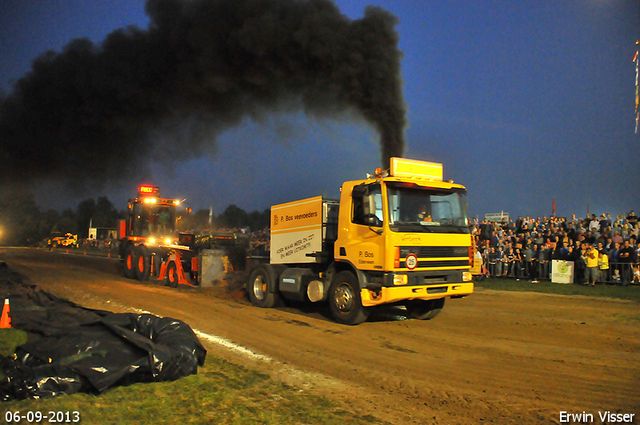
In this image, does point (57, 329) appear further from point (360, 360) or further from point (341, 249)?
point (341, 249)

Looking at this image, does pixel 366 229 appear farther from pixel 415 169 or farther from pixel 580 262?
pixel 580 262

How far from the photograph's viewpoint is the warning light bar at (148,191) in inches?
680

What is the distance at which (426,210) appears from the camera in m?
8.48

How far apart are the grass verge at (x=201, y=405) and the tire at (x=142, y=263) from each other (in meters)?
12.7

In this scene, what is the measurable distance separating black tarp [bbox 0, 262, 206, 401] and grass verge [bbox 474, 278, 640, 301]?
12.0 meters

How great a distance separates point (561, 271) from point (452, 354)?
11112mm

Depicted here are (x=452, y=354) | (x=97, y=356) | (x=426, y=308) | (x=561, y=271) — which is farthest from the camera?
(x=561, y=271)

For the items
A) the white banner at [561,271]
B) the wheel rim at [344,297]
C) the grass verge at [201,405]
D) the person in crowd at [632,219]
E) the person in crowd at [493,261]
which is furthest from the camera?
the person in crowd at [493,261]

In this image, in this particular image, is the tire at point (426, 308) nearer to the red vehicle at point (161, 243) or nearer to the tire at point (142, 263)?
the red vehicle at point (161, 243)

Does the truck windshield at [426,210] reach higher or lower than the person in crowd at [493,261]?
higher

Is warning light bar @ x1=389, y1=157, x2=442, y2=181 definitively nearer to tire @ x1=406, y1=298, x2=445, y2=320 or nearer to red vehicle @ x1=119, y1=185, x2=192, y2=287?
tire @ x1=406, y1=298, x2=445, y2=320

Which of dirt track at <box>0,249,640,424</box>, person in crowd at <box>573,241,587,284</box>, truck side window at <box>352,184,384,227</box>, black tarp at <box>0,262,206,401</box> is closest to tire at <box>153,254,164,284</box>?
dirt track at <box>0,249,640,424</box>

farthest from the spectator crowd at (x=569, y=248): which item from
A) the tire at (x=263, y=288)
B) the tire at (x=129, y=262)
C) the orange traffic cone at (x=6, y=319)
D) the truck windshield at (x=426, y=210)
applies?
the tire at (x=129, y=262)

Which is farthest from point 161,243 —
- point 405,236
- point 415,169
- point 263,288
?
point 405,236
